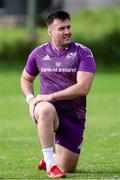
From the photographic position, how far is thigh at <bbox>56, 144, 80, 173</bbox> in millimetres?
10595

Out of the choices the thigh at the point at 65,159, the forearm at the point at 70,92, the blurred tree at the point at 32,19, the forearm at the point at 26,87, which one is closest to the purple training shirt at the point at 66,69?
the forearm at the point at 70,92

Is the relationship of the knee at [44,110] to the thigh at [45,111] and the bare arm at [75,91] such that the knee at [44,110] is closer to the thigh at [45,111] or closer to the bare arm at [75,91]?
the thigh at [45,111]

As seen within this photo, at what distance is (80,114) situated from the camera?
10.5 meters

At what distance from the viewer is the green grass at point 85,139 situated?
35.2 ft

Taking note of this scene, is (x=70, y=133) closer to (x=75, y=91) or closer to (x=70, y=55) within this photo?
(x=75, y=91)

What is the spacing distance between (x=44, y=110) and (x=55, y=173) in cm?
71

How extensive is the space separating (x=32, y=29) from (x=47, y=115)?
26.0 meters

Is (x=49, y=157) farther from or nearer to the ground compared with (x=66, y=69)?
nearer to the ground

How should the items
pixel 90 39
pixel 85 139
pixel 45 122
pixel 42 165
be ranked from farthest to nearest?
pixel 90 39, pixel 85 139, pixel 42 165, pixel 45 122

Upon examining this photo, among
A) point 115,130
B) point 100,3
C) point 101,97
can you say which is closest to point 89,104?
point 101,97

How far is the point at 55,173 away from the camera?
32.8ft

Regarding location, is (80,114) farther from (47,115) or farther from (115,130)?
(115,130)

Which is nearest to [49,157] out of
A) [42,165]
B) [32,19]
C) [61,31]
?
[42,165]

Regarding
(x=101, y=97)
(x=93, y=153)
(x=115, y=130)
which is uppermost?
(x=93, y=153)
